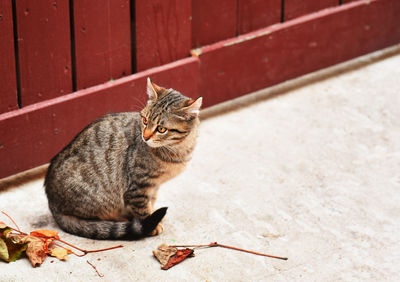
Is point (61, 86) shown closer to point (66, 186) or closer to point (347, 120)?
point (66, 186)

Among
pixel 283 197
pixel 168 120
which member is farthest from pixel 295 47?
pixel 168 120

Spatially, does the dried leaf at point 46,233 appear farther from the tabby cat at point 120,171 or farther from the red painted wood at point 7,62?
the red painted wood at point 7,62

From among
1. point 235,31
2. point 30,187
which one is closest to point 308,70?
point 235,31

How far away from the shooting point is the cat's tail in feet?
11.8

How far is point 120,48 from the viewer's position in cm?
438

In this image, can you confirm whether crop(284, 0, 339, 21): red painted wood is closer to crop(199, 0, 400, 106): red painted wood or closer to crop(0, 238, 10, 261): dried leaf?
crop(199, 0, 400, 106): red painted wood

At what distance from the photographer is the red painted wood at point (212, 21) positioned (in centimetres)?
473

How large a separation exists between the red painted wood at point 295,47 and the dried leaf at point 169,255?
5.11 feet

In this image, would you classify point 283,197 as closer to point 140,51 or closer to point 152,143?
point 152,143

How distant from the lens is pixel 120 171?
3.71 metres

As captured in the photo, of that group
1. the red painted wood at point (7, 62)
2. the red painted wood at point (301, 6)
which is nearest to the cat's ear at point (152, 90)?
the red painted wood at point (7, 62)

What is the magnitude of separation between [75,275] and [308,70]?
8.71 feet

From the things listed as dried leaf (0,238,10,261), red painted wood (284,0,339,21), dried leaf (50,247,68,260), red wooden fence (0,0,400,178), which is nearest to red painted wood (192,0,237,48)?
red wooden fence (0,0,400,178)

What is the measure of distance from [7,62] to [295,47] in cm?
216
